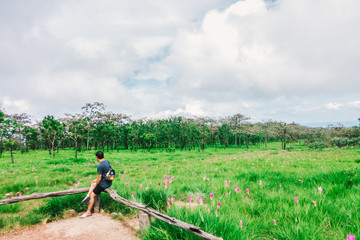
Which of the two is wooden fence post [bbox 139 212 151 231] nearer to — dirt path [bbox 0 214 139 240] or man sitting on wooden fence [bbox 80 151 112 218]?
dirt path [bbox 0 214 139 240]

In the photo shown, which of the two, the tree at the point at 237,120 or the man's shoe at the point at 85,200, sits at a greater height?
the tree at the point at 237,120

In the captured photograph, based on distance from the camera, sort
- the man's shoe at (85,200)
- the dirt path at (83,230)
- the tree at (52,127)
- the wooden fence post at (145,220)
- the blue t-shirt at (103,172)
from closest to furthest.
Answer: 1. the wooden fence post at (145,220)
2. the dirt path at (83,230)
3. the man's shoe at (85,200)
4. the blue t-shirt at (103,172)
5. the tree at (52,127)

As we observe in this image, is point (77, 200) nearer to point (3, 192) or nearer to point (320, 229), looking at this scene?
point (3, 192)

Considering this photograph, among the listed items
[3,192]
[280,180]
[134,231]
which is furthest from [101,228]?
[3,192]

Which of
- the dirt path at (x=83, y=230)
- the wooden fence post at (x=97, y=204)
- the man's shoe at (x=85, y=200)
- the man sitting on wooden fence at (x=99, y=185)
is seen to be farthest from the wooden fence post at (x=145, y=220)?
the man's shoe at (x=85, y=200)

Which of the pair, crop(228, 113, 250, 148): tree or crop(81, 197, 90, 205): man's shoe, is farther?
crop(228, 113, 250, 148): tree

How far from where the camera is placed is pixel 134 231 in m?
3.94

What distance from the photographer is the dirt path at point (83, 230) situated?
3846mm

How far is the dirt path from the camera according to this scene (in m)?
3.85

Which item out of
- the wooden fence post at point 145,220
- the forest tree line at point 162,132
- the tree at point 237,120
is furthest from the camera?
the tree at point 237,120

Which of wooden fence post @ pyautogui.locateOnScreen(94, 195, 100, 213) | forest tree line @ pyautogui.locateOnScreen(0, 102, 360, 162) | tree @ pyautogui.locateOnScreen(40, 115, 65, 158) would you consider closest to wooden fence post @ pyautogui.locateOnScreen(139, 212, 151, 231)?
wooden fence post @ pyautogui.locateOnScreen(94, 195, 100, 213)

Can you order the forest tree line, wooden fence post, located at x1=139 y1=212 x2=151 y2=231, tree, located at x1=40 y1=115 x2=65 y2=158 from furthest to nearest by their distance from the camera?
the forest tree line < tree, located at x1=40 y1=115 x2=65 y2=158 < wooden fence post, located at x1=139 y1=212 x2=151 y2=231

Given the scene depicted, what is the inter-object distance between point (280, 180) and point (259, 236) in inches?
157

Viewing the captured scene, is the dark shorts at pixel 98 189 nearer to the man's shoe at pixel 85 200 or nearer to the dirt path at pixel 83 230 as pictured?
the man's shoe at pixel 85 200
